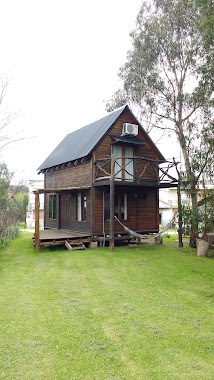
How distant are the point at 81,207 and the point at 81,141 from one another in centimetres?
348

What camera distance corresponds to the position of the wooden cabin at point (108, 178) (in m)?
13.7

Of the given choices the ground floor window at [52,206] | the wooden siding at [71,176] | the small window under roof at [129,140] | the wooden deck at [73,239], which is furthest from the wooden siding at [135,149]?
the ground floor window at [52,206]

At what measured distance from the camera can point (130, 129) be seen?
1446 cm

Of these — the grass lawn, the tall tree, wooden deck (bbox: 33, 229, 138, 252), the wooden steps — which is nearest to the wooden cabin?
wooden deck (bbox: 33, 229, 138, 252)

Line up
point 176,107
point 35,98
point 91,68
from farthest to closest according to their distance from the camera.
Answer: point 91,68, point 176,107, point 35,98

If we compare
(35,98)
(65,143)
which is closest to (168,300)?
(35,98)

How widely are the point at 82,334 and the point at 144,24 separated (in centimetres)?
1633

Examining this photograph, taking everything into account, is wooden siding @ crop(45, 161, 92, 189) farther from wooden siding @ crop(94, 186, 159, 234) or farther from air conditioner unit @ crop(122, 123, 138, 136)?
air conditioner unit @ crop(122, 123, 138, 136)

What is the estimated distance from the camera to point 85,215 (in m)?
14.6

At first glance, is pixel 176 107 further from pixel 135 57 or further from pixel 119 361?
pixel 119 361

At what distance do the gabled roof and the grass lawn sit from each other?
6.79 metres

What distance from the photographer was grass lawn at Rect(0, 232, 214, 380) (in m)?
3.46

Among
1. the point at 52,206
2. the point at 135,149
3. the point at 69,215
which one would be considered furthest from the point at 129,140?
the point at 52,206

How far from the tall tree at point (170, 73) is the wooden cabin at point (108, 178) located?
77.3 inches
